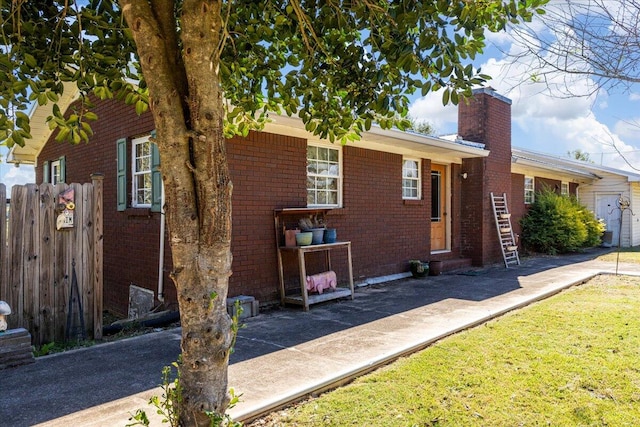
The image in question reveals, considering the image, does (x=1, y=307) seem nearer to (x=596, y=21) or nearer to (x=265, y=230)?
(x=265, y=230)

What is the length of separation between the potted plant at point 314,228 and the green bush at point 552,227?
9.85 metres

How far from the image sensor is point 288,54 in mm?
3771

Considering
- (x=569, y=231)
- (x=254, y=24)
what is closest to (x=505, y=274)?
(x=569, y=231)

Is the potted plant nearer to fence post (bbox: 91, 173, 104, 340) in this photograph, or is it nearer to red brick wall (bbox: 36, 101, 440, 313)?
red brick wall (bbox: 36, 101, 440, 313)

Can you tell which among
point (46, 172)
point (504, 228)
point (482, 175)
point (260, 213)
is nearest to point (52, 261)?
point (260, 213)

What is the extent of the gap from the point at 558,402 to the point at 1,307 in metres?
5.07

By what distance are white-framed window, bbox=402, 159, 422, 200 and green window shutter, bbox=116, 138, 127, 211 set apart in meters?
5.96

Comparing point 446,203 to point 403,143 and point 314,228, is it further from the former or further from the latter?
point 314,228

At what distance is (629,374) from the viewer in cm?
408

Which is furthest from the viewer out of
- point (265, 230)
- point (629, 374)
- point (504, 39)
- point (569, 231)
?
point (569, 231)

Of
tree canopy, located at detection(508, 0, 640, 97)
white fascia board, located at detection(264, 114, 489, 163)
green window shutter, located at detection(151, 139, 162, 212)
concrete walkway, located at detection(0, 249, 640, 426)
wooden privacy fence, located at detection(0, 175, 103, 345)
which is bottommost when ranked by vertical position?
concrete walkway, located at detection(0, 249, 640, 426)

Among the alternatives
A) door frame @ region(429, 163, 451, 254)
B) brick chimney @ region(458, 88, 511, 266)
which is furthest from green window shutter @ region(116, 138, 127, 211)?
brick chimney @ region(458, 88, 511, 266)

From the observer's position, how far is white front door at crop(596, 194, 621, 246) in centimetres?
1953

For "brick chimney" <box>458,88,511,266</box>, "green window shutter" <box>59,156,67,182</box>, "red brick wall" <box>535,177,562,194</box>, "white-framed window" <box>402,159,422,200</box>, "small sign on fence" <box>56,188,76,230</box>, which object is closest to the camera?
"small sign on fence" <box>56,188,76,230</box>
